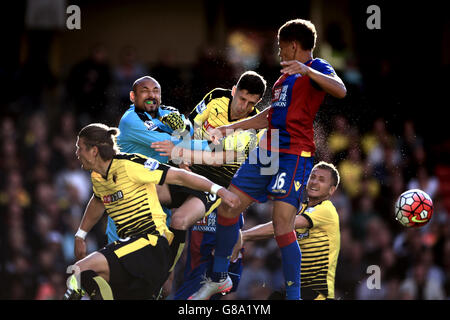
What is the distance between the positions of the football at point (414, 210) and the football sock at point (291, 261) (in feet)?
5.09

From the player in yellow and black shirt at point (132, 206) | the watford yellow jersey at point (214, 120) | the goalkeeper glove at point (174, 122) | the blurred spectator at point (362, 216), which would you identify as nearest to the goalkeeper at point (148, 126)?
the goalkeeper glove at point (174, 122)

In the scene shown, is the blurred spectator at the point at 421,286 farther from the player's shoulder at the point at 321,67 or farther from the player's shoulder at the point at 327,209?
the player's shoulder at the point at 321,67

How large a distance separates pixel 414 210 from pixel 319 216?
3.10ft

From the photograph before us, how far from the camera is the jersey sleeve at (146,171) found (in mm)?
6336

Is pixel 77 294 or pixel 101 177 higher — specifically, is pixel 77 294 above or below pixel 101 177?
below

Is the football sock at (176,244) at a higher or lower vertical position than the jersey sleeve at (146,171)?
lower

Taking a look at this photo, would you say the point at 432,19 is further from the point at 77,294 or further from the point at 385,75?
the point at 77,294

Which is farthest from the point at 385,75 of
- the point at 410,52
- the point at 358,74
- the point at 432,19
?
the point at 432,19

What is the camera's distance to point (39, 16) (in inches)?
520

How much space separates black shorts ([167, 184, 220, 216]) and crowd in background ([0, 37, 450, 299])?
8.42 feet

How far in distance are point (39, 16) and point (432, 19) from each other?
7054 millimetres

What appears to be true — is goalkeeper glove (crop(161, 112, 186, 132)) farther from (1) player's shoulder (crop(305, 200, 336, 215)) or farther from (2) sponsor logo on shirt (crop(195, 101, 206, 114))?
(1) player's shoulder (crop(305, 200, 336, 215))
